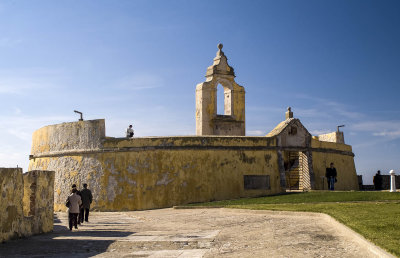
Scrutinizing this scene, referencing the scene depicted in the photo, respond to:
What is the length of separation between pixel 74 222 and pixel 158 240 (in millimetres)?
4512

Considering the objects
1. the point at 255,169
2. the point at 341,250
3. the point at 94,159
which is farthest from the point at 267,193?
the point at 341,250

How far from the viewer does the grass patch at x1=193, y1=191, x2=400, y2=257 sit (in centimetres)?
943

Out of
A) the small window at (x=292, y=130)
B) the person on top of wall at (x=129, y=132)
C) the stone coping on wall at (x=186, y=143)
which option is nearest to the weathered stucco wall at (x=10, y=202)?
the stone coping on wall at (x=186, y=143)

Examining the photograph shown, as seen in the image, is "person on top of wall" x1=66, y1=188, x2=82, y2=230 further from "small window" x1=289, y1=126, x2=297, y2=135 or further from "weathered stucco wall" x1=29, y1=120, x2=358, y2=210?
"small window" x1=289, y1=126, x2=297, y2=135

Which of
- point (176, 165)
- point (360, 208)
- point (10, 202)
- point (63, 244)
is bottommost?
point (63, 244)

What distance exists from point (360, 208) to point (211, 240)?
663 cm

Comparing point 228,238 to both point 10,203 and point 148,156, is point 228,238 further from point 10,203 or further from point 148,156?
point 148,156

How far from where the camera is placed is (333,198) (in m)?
18.9

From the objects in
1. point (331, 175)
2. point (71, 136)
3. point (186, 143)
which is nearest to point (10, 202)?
point (186, 143)

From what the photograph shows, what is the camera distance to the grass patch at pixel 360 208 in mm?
9430

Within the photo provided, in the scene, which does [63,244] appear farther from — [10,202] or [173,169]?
[173,169]

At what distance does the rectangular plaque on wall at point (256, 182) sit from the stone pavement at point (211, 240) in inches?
308

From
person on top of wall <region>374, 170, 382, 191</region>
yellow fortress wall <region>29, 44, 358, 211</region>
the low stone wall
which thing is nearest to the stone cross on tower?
yellow fortress wall <region>29, 44, 358, 211</region>

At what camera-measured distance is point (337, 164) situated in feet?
86.5
